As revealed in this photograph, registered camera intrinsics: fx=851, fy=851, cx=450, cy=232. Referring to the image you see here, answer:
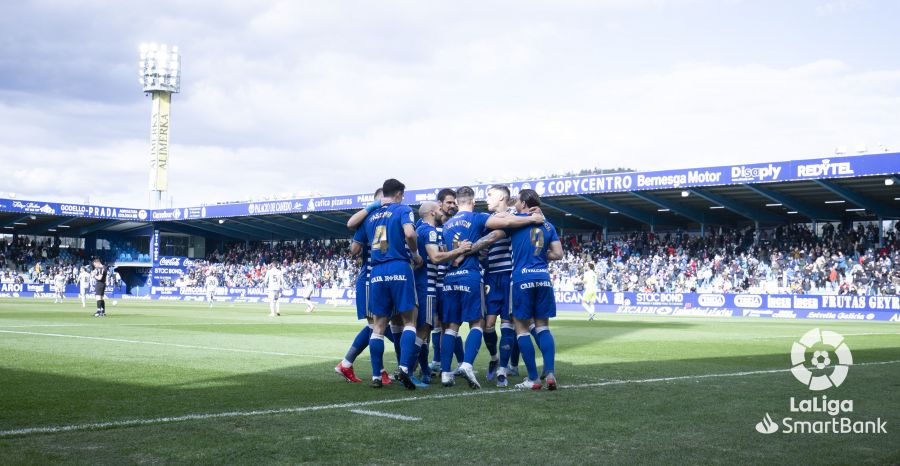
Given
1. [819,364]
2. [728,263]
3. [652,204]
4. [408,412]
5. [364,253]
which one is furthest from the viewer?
Result: [652,204]

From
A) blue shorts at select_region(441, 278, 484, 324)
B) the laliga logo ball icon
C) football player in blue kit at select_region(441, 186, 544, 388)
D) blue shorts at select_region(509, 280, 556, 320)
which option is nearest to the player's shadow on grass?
the laliga logo ball icon

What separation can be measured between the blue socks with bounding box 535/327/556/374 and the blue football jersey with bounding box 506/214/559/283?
22.8 inches

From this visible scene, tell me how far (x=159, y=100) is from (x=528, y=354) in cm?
8252

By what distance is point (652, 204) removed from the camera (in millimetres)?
46938

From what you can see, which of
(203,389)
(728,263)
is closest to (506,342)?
(203,389)

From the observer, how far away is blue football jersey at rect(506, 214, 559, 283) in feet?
29.5

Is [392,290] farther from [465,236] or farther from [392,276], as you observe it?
[465,236]

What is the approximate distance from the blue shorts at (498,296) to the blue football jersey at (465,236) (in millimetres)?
306

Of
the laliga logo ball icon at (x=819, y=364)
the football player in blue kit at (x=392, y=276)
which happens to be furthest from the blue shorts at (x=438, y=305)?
the laliga logo ball icon at (x=819, y=364)

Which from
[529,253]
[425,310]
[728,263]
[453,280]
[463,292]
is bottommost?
[425,310]

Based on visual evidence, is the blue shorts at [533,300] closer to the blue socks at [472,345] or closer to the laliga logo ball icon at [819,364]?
the blue socks at [472,345]

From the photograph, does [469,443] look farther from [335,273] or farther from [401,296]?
[335,273]

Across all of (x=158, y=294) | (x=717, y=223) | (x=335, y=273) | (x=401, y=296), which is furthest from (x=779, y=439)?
(x=158, y=294)

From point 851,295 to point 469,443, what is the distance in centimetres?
3297
